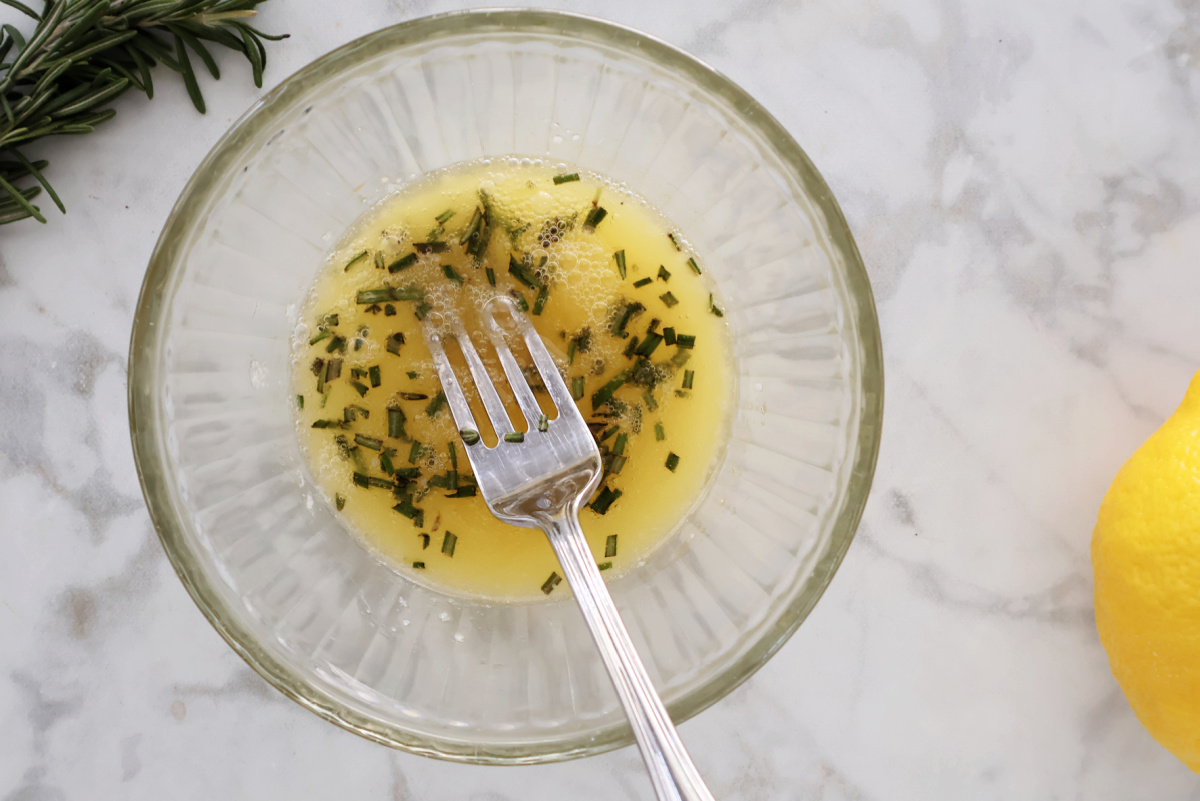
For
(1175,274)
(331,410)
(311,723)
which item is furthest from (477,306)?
(1175,274)

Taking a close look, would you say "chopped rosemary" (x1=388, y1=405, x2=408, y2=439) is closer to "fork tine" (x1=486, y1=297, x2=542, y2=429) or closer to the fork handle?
"fork tine" (x1=486, y1=297, x2=542, y2=429)

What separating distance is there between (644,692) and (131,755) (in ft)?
2.62

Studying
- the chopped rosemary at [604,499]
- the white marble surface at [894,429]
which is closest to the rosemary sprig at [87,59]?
the white marble surface at [894,429]

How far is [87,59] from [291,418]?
0.51 m

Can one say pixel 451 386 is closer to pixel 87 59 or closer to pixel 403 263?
pixel 403 263

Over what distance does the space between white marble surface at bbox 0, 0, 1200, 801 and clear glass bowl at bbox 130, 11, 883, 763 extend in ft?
0.65

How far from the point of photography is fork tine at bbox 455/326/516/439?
3.24 ft

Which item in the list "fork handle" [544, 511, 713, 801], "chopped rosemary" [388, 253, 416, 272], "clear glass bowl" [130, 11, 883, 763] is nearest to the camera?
"fork handle" [544, 511, 713, 801]

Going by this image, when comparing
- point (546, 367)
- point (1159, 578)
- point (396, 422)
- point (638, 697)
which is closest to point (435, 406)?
point (396, 422)

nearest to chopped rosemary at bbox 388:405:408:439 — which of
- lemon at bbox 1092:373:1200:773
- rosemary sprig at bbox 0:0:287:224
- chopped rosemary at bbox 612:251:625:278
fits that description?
chopped rosemary at bbox 612:251:625:278

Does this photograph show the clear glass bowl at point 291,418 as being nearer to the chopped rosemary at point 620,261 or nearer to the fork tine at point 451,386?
the chopped rosemary at point 620,261

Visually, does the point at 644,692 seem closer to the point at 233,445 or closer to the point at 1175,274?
the point at 233,445

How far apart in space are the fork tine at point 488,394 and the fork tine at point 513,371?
0.02 m

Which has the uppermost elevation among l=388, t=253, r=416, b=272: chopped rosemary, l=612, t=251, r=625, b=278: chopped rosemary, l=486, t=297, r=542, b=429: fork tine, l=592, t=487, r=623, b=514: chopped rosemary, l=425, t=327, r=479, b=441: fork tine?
l=612, t=251, r=625, b=278: chopped rosemary
